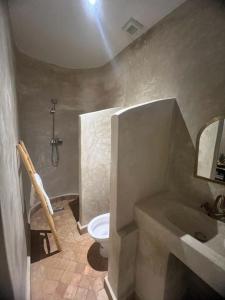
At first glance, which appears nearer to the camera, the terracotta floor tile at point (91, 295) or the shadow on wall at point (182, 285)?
the shadow on wall at point (182, 285)

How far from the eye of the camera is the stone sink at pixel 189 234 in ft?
2.56

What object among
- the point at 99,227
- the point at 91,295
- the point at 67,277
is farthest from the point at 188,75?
the point at 67,277

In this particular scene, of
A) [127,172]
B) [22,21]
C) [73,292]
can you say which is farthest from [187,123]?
[22,21]

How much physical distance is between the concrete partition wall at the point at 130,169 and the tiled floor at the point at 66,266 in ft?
0.80

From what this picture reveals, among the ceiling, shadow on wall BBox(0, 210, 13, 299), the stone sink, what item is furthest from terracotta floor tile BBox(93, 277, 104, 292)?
the ceiling

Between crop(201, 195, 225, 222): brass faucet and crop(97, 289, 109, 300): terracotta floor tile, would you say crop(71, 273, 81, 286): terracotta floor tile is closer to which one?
crop(97, 289, 109, 300): terracotta floor tile

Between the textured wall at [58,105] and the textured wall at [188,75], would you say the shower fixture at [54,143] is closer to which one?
the textured wall at [58,105]

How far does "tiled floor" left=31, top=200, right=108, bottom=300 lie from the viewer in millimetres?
1409

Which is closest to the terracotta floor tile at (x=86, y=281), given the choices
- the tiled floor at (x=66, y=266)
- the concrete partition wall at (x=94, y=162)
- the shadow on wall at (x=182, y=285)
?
the tiled floor at (x=66, y=266)

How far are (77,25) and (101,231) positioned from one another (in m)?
2.43

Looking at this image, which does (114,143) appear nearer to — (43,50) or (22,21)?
(22,21)

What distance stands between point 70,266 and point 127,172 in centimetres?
134

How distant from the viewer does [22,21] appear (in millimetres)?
1635

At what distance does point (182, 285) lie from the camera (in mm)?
1185
